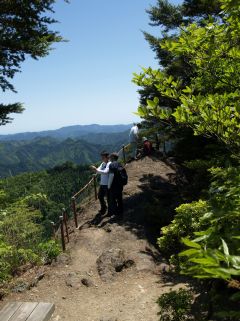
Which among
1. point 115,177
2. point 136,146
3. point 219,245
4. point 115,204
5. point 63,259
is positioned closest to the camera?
point 219,245

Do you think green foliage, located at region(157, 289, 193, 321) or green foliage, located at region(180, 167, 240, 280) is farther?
green foliage, located at region(157, 289, 193, 321)

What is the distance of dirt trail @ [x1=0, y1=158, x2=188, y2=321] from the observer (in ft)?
24.0

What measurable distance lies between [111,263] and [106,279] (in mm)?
543

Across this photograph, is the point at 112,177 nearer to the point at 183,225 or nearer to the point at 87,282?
the point at 87,282

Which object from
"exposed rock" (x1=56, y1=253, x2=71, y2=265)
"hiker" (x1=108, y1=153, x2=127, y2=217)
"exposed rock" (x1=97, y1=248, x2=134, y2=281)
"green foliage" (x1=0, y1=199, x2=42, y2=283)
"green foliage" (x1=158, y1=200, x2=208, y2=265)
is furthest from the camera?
"hiker" (x1=108, y1=153, x2=127, y2=217)

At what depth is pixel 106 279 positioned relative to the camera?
28.3 feet

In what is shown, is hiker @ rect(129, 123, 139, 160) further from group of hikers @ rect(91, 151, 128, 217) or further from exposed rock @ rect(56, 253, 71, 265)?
exposed rock @ rect(56, 253, 71, 265)

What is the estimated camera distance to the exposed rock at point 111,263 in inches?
346

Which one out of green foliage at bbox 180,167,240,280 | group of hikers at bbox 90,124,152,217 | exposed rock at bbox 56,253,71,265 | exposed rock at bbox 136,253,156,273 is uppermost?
green foliage at bbox 180,167,240,280

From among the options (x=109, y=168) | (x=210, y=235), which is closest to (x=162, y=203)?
(x=109, y=168)

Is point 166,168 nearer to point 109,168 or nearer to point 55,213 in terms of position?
point 109,168

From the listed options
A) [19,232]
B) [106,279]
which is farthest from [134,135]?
[106,279]

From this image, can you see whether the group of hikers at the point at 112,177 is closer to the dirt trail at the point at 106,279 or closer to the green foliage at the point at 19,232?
the dirt trail at the point at 106,279

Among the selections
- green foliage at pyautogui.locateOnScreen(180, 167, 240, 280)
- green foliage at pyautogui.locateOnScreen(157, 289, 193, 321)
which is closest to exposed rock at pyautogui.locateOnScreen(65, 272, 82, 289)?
green foliage at pyautogui.locateOnScreen(157, 289, 193, 321)
